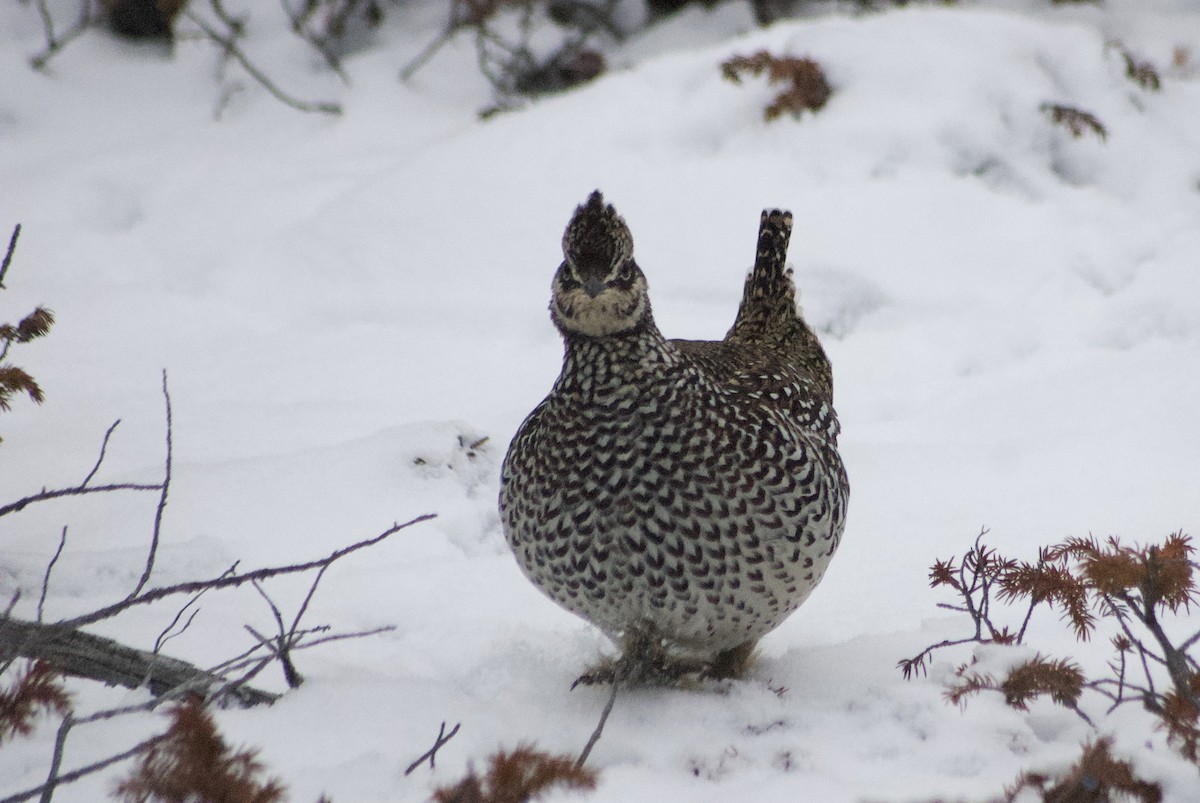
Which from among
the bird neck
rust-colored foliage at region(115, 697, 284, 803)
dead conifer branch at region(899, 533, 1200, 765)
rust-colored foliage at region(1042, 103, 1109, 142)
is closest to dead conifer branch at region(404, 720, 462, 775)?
rust-colored foliage at region(115, 697, 284, 803)

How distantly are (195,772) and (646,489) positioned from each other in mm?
1135

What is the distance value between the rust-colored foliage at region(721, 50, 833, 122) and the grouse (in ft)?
10.6

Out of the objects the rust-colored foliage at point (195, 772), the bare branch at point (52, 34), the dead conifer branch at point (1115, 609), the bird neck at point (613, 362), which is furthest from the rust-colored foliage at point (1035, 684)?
the bare branch at point (52, 34)

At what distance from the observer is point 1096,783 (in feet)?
5.40

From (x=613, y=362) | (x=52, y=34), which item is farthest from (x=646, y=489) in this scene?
(x=52, y=34)

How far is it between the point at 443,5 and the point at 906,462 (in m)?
4.38

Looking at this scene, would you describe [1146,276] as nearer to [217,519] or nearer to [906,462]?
[906,462]

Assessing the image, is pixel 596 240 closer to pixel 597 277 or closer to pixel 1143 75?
pixel 597 277

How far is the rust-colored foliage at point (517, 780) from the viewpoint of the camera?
1457 mm

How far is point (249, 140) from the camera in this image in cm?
592

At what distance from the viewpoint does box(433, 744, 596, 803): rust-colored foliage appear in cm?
146

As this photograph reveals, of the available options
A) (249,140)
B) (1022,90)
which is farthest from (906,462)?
(249,140)

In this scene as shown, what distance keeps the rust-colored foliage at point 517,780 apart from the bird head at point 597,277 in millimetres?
1045

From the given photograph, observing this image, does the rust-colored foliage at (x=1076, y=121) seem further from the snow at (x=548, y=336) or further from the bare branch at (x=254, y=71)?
the bare branch at (x=254, y=71)
